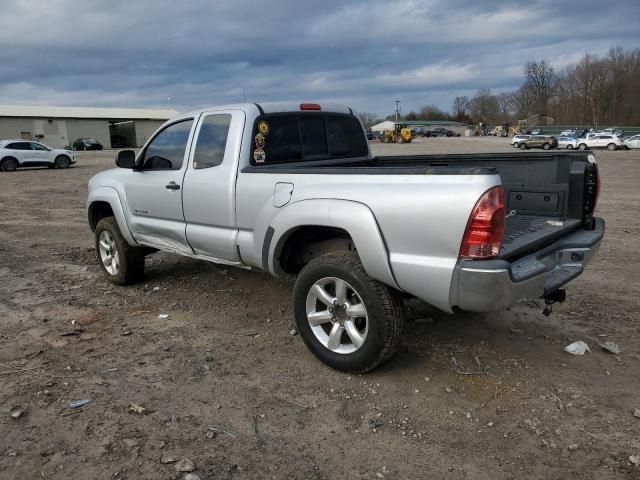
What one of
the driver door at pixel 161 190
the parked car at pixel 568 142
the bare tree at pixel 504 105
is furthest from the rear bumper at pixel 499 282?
the bare tree at pixel 504 105

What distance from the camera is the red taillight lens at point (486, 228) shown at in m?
2.89

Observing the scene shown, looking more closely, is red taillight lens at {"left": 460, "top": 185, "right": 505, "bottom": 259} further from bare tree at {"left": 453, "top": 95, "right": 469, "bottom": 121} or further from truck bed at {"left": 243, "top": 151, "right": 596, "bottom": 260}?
bare tree at {"left": 453, "top": 95, "right": 469, "bottom": 121}

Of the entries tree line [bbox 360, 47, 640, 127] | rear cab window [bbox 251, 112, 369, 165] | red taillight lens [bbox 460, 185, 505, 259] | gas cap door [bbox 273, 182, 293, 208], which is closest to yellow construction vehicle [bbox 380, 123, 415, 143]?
tree line [bbox 360, 47, 640, 127]

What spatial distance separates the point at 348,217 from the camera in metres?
3.42

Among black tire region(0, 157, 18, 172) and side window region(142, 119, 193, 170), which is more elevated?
side window region(142, 119, 193, 170)

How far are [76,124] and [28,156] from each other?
42011 millimetres

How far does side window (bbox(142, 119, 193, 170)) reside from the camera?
496 cm

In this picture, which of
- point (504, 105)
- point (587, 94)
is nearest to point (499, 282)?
point (587, 94)

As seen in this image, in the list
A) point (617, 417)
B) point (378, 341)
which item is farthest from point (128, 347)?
point (617, 417)

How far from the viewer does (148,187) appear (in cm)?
523

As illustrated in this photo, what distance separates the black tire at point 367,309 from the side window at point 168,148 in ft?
6.56

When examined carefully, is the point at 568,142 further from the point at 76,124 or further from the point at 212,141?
the point at 76,124

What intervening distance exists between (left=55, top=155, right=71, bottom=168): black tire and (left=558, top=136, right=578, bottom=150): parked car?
38.9 meters

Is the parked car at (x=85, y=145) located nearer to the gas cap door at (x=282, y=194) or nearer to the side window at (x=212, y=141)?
the side window at (x=212, y=141)
